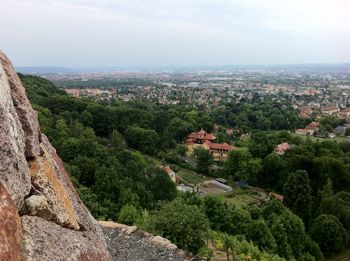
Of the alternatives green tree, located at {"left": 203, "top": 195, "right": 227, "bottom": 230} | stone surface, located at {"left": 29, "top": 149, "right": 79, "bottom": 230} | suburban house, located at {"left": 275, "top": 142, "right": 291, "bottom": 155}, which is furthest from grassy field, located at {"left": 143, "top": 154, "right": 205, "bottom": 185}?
stone surface, located at {"left": 29, "top": 149, "right": 79, "bottom": 230}

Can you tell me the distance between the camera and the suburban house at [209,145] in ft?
172

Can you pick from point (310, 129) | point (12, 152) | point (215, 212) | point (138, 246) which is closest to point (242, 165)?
point (215, 212)

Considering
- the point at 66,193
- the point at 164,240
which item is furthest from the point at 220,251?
the point at 66,193

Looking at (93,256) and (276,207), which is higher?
(93,256)

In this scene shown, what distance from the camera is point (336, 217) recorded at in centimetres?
2795

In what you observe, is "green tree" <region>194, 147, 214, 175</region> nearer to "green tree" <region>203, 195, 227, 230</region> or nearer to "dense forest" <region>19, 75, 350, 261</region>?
"dense forest" <region>19, 75, 350, 261</region>

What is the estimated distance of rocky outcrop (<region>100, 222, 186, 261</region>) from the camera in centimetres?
1239

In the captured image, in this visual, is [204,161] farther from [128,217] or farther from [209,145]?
[128,217]

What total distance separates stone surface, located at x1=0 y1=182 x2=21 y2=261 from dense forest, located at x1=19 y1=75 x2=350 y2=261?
9.28 metres

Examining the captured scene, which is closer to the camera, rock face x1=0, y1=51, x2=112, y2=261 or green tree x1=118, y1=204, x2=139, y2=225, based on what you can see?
rock face x1=0, y1=51, x2=112, y2=261

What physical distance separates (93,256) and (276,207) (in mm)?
21880

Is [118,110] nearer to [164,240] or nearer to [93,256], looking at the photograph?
[164,240]

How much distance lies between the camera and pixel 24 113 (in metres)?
6.79

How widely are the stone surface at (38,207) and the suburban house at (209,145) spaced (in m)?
43.9
